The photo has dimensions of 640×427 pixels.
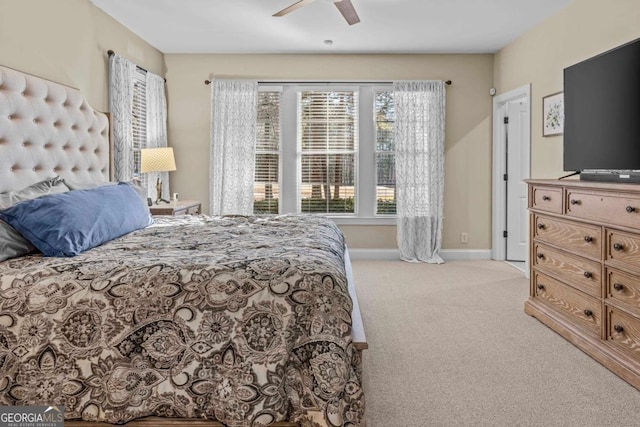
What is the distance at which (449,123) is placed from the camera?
604 cm

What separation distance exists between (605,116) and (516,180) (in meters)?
2.85

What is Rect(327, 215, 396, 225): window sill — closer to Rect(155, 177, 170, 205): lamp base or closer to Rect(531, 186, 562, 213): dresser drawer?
Rect(155, 177, 170, 205): lamp base

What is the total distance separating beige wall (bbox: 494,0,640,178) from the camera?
3633 mm

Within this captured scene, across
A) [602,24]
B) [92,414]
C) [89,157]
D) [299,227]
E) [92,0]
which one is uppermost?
[92,0]

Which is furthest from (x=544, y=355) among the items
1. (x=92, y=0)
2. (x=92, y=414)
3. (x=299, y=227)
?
(x=92, y=0)

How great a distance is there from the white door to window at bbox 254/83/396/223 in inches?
56.1

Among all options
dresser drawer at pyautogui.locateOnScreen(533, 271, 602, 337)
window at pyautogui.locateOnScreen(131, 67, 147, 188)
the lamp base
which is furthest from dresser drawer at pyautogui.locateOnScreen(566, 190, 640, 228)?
window at pyautogui.locateOnScreen(131, 67, 147, 188)

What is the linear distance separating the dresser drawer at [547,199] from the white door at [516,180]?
2.28 meters

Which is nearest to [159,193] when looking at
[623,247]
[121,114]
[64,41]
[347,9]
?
[121,114]

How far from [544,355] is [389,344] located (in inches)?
37.2

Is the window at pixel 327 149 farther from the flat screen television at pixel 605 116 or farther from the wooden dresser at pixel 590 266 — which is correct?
the flat screen television at pixel 605 116

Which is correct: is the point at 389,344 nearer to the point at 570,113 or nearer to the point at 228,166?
the point at 570,113

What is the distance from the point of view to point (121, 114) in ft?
14.7

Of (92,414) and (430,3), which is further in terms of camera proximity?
(430,3)
